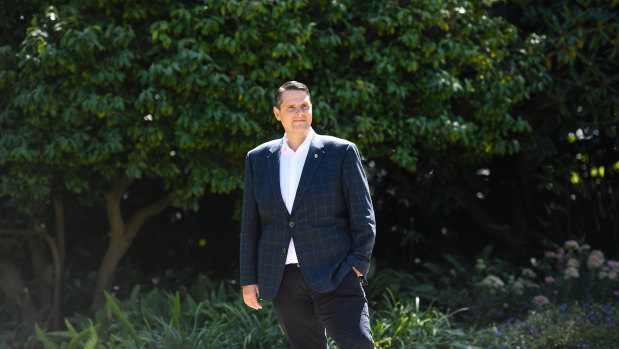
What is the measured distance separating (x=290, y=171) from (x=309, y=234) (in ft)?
1.10

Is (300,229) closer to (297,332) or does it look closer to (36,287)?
(297,332)

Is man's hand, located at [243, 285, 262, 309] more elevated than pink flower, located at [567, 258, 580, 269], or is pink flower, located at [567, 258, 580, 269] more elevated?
man's hand, located at [243, 285, 262, 309]

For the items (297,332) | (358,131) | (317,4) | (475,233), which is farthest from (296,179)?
(475,233)

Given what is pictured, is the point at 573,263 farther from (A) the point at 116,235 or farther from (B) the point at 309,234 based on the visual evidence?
(A) the point at 116,235

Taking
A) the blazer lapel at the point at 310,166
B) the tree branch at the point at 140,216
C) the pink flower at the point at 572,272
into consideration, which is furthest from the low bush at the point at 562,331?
the tree branch at the point at 140,216

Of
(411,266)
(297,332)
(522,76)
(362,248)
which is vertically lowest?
(411,266)

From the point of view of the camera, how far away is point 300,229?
3123 mm

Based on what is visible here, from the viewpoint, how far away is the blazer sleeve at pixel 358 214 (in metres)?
3.05

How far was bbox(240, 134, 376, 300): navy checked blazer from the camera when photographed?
10.1ft

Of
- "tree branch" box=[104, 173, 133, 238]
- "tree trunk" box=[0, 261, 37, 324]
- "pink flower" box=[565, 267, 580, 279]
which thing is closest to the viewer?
"pink flower" box=[565, 267, 580, 279]

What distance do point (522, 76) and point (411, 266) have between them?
9.27ft

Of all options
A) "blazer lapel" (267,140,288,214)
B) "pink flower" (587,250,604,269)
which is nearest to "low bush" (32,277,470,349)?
"pink flower" (587,250,604,269)

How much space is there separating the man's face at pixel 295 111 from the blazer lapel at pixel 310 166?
93 millimetres

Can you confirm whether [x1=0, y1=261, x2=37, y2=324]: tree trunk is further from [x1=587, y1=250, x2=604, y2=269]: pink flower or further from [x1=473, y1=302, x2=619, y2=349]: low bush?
[x1=587, y1=250, x2=604, y2=269]: pink flower
